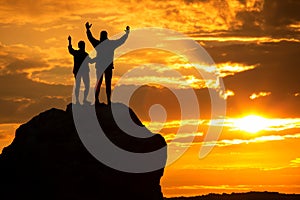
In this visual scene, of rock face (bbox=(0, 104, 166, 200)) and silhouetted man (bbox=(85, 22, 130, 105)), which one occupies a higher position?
silhouetted man (bbox=(85, 22, 130, 105))

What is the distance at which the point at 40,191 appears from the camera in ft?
111

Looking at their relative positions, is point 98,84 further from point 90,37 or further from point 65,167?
point 65,167

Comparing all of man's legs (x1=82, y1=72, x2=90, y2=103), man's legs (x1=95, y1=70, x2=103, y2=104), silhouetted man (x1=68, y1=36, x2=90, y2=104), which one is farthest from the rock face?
silhouetted man (x1=68, y1=36, x2=90, y2=104)

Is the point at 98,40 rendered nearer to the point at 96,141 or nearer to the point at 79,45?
the point at 79,45

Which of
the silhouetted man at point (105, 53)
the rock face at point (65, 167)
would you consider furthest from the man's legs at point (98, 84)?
the rock face at point (65, 167)

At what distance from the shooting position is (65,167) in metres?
33.5

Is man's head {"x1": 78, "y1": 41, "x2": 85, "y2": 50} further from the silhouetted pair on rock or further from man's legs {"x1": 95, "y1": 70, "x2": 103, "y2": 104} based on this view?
man's legs {"x1": 95, "y1": 70, "x2": 103, "y2": 104}

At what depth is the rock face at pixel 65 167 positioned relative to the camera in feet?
109

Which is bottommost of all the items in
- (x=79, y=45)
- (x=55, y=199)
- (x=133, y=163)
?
(x=55, y=199)

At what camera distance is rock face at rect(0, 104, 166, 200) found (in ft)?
109

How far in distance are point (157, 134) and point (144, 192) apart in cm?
329

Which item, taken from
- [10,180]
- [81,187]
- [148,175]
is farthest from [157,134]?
[10,180]

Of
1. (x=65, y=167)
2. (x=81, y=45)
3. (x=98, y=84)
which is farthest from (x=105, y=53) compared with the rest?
(x=65, y=167)

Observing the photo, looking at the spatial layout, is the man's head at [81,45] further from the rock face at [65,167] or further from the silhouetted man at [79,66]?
the rock face at [65,167]
